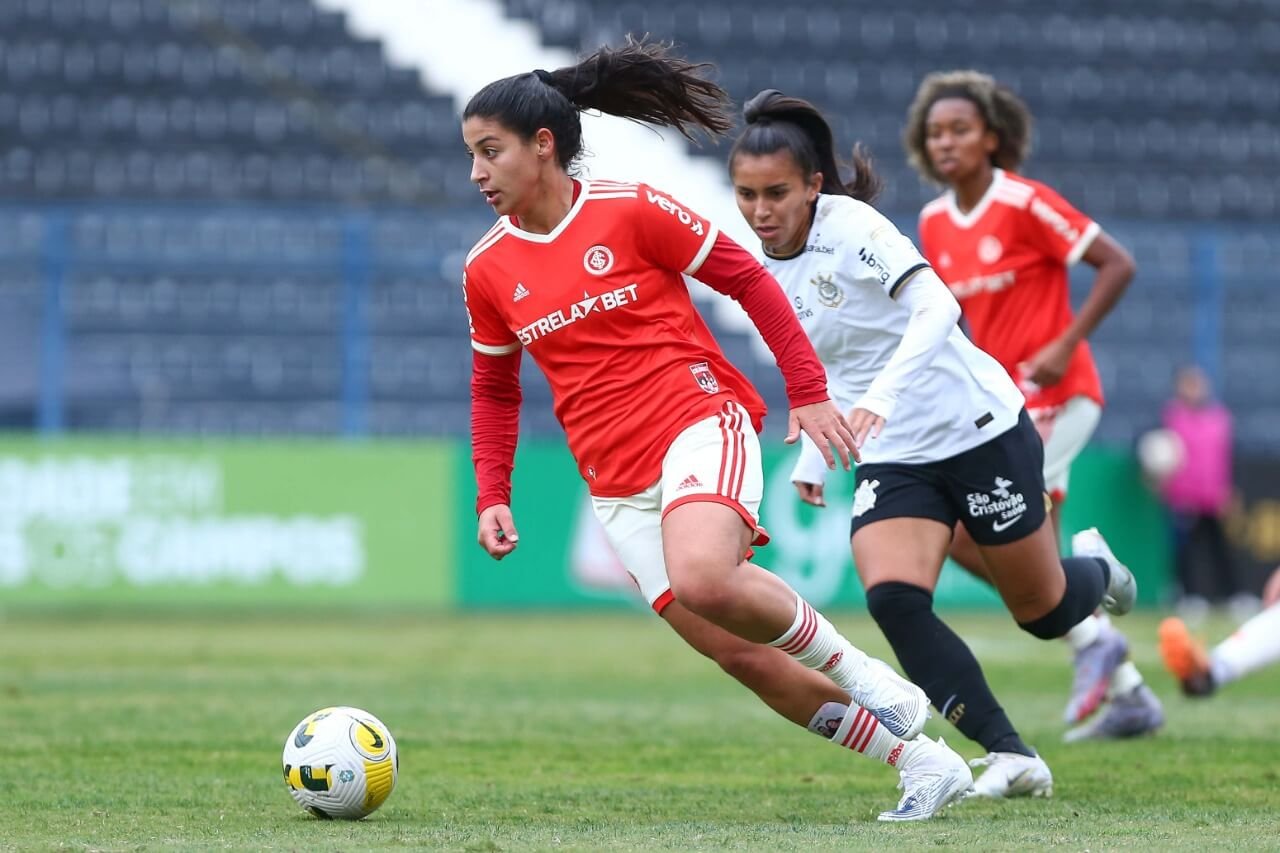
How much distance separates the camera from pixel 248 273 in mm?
15742

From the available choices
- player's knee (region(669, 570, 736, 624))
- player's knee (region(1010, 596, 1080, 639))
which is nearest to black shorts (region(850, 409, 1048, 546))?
player's knee (region(1010, 596, 1080, 639))

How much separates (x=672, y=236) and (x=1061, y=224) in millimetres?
2464

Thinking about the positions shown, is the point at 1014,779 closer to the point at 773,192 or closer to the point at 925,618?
the point at 925,618

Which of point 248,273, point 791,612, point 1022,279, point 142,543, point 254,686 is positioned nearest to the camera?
point 791,612

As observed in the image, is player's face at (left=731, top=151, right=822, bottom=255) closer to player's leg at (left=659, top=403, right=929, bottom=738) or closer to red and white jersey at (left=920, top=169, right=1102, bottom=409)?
player's leg at (left=659, top=403, right=929, bottom=738)

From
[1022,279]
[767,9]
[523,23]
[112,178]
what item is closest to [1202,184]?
[767,9]

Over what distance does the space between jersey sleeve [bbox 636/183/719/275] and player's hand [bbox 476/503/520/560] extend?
2.67 ft

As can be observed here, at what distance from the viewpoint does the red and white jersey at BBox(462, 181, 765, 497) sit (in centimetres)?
510

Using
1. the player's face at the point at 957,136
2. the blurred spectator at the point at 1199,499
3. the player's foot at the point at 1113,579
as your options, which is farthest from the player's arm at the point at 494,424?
the blurred spectator at the point at 1199,499

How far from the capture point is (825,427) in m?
4.92

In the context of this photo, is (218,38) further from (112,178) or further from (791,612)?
(791,612)

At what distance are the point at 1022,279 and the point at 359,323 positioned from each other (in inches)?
370

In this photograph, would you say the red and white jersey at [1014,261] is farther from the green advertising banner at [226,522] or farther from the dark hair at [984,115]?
the green advertising banner at [226,522]

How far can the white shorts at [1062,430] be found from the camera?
738 cm
